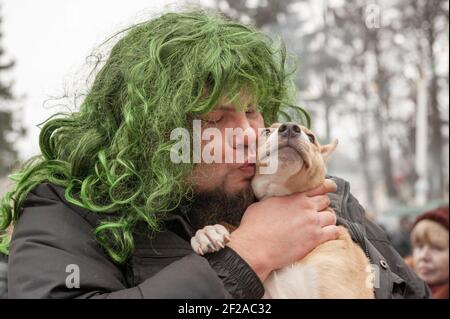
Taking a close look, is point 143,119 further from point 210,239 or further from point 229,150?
point 210,239

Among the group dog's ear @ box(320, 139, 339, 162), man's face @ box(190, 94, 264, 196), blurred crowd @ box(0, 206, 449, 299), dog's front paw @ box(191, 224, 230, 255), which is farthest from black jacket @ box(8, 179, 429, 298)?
blurred crowd @ box(0, 206, 449, 299)

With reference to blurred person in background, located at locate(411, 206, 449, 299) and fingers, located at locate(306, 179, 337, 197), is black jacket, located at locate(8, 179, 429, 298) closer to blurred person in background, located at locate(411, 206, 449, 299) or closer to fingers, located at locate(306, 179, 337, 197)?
fingers, located at locate(306, 179, 337, 197)

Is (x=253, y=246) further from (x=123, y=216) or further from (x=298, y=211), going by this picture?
(x=123, y=216)

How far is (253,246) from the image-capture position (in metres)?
1.52

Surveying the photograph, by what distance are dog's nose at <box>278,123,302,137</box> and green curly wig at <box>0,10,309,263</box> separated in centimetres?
11

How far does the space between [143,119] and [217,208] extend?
0.34 m

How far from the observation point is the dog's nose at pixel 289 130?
1.70 m

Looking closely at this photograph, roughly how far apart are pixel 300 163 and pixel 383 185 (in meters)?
7.65

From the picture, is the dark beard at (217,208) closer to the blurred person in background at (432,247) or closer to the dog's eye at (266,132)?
the dog's eye at (266,132)

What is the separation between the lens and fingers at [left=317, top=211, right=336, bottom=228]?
1683 mm

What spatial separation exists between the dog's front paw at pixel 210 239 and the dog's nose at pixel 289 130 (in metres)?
0.33

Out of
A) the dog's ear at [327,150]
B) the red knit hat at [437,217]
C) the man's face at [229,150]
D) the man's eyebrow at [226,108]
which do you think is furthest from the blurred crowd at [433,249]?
the man's eyebrow at [226,108]

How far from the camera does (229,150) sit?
161 cm

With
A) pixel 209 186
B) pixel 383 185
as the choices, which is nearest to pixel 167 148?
pixel 209 186
